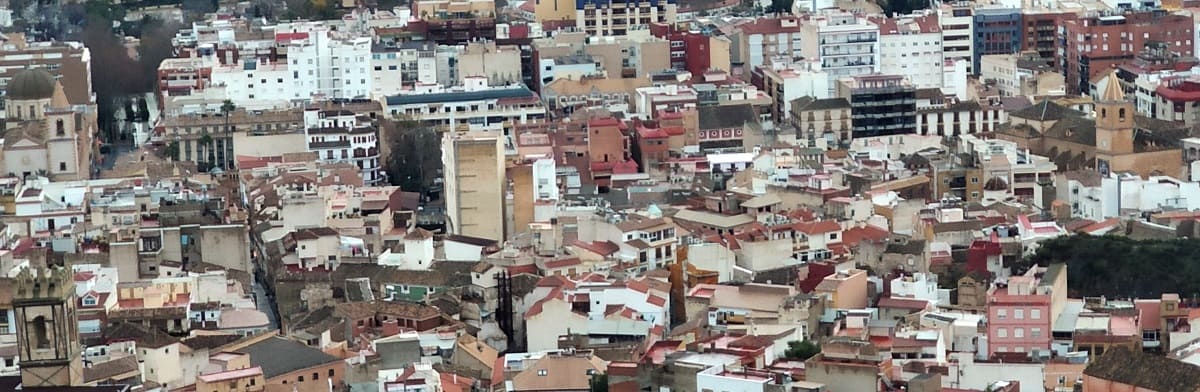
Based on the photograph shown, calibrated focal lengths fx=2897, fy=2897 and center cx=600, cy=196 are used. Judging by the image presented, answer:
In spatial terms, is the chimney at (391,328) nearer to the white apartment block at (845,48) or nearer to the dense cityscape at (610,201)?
the dense cityscape at (610,201)

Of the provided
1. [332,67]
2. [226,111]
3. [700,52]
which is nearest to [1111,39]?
[700,52]

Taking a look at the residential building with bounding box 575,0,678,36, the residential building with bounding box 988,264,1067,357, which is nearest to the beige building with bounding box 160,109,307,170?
the residential building with bounding box 575,0,678,36

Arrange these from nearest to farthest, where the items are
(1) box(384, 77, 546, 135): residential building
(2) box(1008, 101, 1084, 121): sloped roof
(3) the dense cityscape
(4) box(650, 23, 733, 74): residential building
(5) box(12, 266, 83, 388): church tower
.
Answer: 1. (5) box(12, 266, 83, 388): church tower
2. (3) the dense cityscape
3. (2) box(1008, 101, 1084, 121): sloped roof
4. (1) box(384, 77, 546, 135): residential building
5. (4) box(650, 23, 733, 74): residential building

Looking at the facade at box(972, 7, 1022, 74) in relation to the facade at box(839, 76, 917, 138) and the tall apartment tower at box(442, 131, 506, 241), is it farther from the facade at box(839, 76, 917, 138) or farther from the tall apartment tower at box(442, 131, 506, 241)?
the tall apartment tower at box(442, 131, 506, 241)

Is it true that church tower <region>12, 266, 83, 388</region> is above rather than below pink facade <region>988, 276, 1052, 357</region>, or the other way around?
above

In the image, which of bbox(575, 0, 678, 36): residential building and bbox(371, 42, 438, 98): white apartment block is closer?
bbox(371, 42, 438, 98): white apartment block

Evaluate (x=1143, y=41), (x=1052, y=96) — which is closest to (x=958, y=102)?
(x=1052, y=96)

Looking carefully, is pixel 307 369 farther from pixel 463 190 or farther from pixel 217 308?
pixel 463 190
